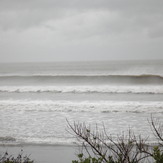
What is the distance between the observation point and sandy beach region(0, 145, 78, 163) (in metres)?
5.80

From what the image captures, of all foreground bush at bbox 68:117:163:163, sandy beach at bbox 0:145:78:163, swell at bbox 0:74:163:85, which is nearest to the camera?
foreground bush at bbox 68:117:163:163

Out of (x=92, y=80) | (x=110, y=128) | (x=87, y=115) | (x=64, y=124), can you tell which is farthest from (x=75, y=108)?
(x=92, y=80)

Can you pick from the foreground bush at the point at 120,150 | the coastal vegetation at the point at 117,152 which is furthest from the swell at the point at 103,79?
the foreground bush at the point at 120,150

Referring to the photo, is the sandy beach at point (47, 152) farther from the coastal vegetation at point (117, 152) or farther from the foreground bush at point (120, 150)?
the foreground bush at point (120, 150)

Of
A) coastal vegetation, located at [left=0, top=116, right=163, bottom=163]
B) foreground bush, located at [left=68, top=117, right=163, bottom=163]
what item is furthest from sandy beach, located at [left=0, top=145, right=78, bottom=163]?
foreground bush, located at [left=68, top=117, right=163, bottom=163]

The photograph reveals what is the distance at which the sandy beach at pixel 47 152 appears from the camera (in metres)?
5.80

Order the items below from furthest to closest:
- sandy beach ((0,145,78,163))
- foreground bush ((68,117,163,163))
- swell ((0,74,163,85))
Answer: swell ((0,74,163,85)) < sandy beach ((0,145,78,163)) < foreground bush ((68,117,163,163))

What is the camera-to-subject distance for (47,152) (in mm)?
6277

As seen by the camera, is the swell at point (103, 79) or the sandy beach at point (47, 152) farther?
the swell at point (103, 79)

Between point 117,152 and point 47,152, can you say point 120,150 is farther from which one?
point 47,152

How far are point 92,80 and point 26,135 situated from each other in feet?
70.3

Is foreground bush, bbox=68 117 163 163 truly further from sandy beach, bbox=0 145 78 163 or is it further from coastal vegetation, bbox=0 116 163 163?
sandy beach, bbox=0 145 78 163

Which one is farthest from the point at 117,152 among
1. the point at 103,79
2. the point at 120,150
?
the point at 103,79

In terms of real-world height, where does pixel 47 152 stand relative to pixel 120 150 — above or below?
below
